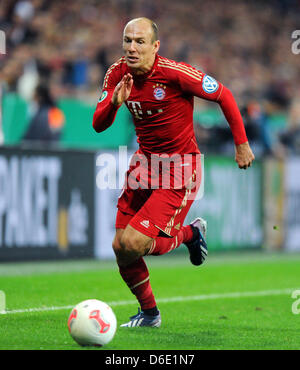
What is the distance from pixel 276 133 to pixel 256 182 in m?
2.75

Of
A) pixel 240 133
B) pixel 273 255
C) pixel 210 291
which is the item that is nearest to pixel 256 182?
pixel 273 255

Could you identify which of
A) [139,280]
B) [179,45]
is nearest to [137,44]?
[139,280]

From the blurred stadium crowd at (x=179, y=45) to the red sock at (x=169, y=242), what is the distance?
6.19 meters

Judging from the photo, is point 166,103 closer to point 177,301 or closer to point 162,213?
point 162,213

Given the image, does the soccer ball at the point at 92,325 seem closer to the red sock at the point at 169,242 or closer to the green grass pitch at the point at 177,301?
the green grass pitch at the point at 177,301

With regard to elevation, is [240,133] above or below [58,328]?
above

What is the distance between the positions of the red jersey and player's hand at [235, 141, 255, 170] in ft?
0.19

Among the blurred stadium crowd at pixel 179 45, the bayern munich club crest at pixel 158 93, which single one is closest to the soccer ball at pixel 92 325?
the bayern munich club crest at pixel 158 93

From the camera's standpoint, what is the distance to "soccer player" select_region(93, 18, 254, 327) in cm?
597

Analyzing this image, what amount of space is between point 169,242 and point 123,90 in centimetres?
142

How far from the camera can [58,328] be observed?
5.98 meters

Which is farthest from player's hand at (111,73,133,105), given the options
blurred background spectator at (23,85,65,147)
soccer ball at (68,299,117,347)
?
blurred background spectator at (23,85,65,147)

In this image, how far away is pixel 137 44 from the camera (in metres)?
5.95

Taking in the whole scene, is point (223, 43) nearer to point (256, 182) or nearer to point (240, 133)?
point (256, 182)
